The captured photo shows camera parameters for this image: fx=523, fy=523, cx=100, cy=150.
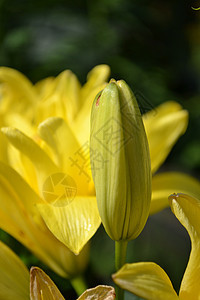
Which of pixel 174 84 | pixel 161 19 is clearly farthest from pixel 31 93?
pixel 161 19

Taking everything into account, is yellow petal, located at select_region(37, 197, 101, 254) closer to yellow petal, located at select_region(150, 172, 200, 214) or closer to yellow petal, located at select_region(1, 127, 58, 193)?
yellow petal, located at select_region(1, 127, 58, 193)

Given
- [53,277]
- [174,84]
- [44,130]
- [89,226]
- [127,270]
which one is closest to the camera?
[127,270]

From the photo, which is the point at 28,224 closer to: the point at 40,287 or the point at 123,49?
the point at 40,287

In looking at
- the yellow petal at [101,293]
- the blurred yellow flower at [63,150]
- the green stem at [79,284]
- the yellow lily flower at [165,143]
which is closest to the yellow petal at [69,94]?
the blurred yellow flower at [63,150]

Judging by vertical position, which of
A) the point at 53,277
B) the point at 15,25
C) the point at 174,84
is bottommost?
the point at 174,84

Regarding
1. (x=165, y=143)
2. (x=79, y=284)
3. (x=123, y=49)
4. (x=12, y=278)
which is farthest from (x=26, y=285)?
(x=123, y=49)

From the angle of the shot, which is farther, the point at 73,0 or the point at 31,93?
the point at 73,0

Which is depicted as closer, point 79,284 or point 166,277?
point 166,277

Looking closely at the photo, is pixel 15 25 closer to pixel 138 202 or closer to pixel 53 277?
pixel 53 277
